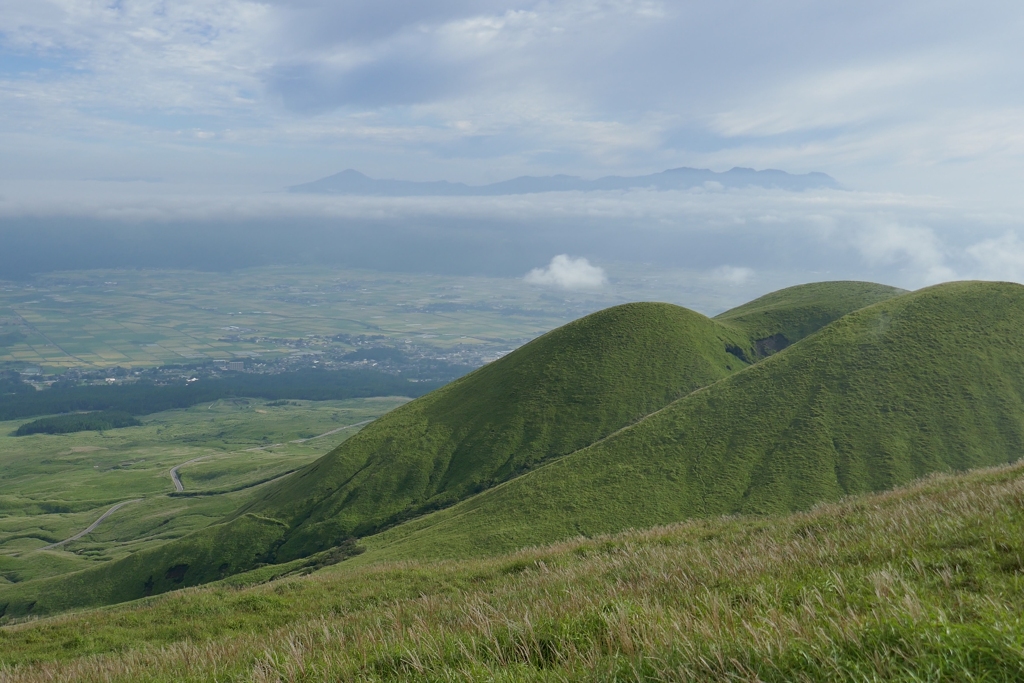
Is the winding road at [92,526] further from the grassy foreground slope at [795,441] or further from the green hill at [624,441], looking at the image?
the grassy foreground slope at [795,441]

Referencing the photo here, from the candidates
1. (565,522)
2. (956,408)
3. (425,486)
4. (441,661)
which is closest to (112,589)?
(425,486)

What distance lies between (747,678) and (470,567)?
23189mm

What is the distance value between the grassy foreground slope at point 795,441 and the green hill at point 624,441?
249 mm

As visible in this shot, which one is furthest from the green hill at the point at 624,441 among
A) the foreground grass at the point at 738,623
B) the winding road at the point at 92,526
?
the winding road at the point at 92,526

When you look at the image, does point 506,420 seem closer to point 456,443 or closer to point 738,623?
point 456,443

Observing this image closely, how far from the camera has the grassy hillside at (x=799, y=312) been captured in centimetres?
12456

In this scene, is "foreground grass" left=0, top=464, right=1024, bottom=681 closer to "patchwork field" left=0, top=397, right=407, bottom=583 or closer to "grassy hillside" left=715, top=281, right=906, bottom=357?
"grassy hillside" left=715, top=281, right=906, bottom=357

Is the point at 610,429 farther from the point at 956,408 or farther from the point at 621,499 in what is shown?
the point at 956,408

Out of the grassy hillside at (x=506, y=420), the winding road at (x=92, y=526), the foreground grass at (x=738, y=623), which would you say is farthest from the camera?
the winding road at (x=92, y=526)

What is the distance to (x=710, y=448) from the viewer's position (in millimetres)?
68188

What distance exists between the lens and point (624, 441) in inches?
2928

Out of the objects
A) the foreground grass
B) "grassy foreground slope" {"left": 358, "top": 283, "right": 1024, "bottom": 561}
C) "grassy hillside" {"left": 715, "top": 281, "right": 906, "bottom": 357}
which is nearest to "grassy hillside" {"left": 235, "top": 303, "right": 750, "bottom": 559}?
"grassy hillside" {"left": 715, "top": 281, "right": 906, "bottom": 357}

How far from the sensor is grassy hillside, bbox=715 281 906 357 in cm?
12456

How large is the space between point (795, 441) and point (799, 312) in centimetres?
7675
